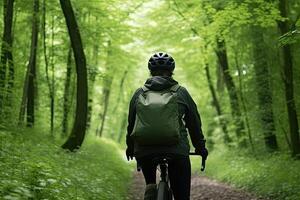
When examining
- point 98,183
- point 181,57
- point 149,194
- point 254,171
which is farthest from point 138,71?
→ point 149,194

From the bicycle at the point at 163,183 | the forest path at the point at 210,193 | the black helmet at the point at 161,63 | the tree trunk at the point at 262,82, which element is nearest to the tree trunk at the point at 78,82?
the forest path at the point at 210,193

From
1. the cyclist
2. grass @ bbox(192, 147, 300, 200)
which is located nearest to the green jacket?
the cyclist

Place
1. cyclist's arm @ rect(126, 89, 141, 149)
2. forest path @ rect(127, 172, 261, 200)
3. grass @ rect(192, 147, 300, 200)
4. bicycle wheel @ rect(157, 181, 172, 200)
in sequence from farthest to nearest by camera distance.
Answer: forest path @ rect(127, 172, 261, 200)
grass @ rect(192, 147, 300, 200)
cyclist's arm @ rect(126, 89, 141, 149)
bicycle wheel @ rect(157, 181, 172, 200)

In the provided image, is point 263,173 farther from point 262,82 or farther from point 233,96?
point 233,96

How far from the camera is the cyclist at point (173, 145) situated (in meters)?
4.61

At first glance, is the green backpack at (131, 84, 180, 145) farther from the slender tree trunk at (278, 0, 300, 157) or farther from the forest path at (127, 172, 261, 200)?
the slender tree trunk at (278, 0, 300, 157)

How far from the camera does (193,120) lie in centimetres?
482

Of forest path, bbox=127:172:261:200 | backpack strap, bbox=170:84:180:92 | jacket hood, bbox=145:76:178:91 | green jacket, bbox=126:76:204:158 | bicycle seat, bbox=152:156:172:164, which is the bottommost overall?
Result: forest path, bbox=127:172:261:200

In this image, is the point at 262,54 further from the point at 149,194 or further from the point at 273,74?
the point at 149,194

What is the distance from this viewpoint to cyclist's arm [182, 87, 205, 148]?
15.6ft

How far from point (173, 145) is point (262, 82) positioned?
36.8 feet

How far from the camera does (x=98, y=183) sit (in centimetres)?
967

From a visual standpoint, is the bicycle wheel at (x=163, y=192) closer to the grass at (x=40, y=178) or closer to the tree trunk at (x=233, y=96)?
the grass at (x=40, y=178)

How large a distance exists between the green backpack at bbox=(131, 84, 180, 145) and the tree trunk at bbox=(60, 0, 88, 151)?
8.43m
